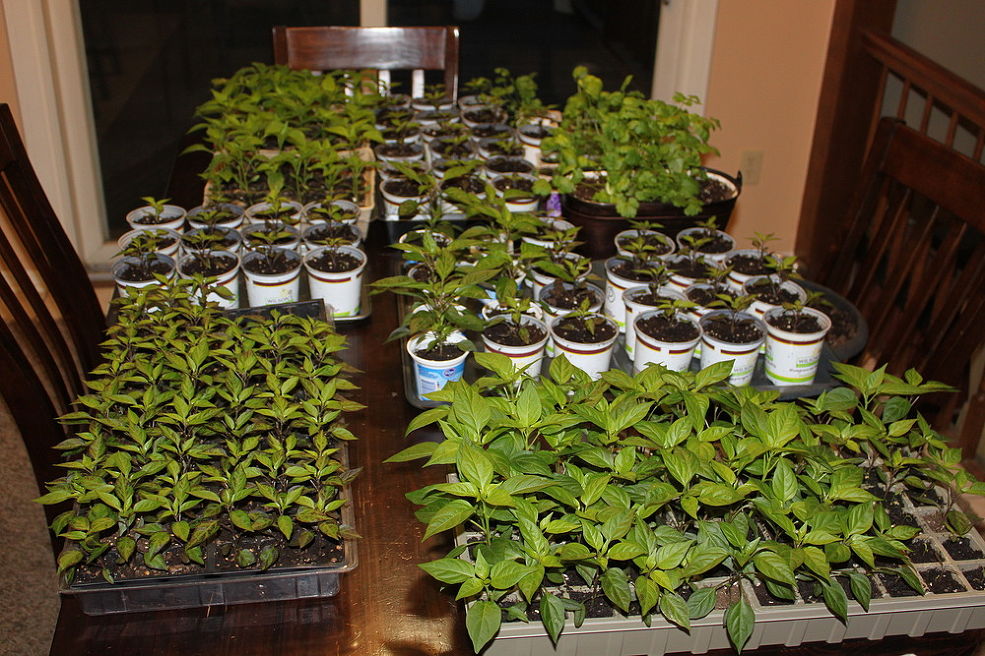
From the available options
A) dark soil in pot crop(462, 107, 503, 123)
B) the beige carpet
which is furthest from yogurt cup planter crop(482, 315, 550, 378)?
the beige carpet

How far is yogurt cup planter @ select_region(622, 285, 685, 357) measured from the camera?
1.64 meters

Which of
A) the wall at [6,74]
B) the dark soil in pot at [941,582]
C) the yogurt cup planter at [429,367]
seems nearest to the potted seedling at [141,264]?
the yogurt cup planter at [429,367]

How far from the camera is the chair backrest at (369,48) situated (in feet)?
8.98

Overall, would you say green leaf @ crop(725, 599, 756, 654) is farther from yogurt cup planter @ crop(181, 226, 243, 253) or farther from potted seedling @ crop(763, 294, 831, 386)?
yogurt cup planter @ crop(181, 226, 243, 253)

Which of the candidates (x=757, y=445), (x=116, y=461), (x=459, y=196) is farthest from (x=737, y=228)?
(x=116, y=461)

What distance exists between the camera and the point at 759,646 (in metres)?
1.10

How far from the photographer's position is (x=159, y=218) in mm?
1941

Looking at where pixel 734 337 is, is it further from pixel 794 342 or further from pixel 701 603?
pixel 701 603

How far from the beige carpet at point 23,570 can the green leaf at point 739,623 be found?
1623 millimetres

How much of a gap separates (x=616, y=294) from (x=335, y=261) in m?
0.54

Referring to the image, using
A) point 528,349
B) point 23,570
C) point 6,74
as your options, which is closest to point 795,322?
point 528,349

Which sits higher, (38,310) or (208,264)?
(208,264)

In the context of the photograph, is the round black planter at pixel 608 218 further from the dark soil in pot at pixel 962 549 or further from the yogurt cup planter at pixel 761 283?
the dark soil in pot at pixel 962 549

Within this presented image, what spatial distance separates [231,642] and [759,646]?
0.63 metres
